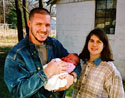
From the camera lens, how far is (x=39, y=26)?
1481 millimetres

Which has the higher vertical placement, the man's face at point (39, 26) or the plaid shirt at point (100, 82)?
the man's face at point (39, 26)

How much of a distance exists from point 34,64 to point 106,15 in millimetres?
6008

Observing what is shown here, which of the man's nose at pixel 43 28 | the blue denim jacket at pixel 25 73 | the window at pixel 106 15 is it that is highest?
the window at pixel 106 15

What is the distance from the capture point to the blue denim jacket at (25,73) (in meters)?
1.26

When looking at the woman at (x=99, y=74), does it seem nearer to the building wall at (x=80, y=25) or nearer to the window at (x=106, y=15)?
the building wall at (x=80, y=25)

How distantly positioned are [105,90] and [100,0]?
18.4ft

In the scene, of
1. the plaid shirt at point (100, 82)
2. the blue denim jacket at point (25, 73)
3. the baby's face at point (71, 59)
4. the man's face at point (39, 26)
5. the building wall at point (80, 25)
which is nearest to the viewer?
the blue denim jacket at point (25, 73)

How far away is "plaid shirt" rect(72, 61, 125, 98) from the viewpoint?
208 cm

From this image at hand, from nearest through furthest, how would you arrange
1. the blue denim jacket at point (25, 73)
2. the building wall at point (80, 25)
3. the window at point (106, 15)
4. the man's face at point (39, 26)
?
the blue denim jacket at point (25, 73) < the man's face at point (39, 26) < the building wall at point (80, 25) < the window at point (106, 15)

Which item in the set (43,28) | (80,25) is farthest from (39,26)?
(80,25)

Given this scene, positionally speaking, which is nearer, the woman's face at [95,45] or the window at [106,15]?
the woman's face at [95,45]

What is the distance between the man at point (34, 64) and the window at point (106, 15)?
17.9ft

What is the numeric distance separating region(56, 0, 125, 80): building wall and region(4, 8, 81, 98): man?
5.17 metres

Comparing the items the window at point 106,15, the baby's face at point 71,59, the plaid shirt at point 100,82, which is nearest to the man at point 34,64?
the baby's face at point 71,59
